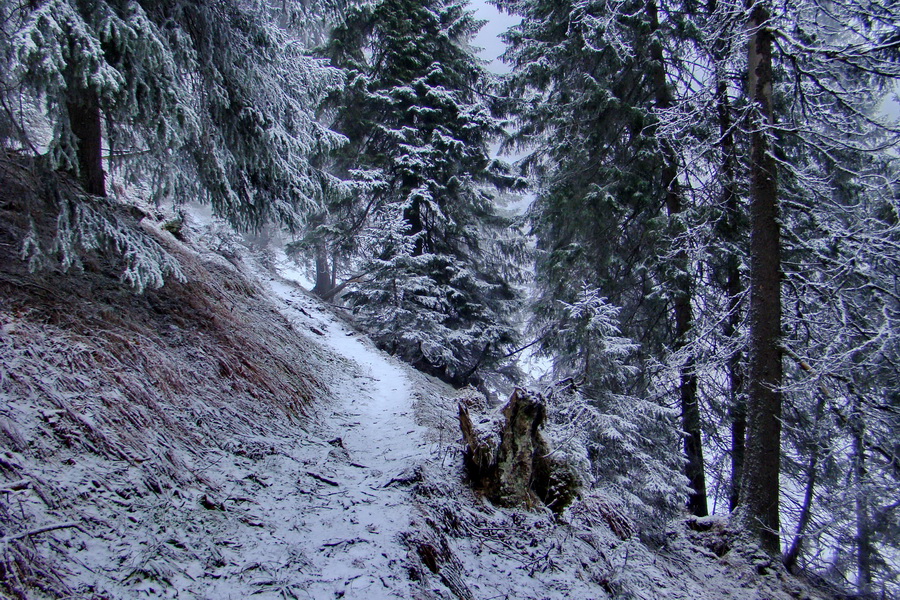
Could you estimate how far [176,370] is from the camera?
477cm

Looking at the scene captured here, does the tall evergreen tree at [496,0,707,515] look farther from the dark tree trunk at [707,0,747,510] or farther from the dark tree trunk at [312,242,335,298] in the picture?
the dark tree trunk at [312,242,335,298]

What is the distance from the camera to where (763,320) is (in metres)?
5.99

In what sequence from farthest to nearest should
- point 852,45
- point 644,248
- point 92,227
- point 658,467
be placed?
1. point 644,248
2. point 658,467
3. point 852,45
4. point 92,227

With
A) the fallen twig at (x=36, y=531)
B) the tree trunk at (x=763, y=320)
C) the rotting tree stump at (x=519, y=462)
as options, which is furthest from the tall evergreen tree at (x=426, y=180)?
the fallen twig at (x=36, y=531)

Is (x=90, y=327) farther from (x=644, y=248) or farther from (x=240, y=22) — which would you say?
(x=644, y=248)

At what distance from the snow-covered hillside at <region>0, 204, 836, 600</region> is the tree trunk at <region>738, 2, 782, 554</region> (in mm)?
Answer: 697

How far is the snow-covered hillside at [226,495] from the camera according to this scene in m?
2.71

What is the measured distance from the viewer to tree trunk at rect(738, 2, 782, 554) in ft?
18.9

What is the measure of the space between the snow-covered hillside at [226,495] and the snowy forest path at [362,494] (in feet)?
0.06

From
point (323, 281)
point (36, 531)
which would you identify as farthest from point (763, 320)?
point (323, 281)

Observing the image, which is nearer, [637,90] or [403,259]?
[637,90]

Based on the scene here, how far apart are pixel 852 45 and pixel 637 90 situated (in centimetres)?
555

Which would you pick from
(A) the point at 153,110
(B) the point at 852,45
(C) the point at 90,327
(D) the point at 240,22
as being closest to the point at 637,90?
(B) the point at 852,45

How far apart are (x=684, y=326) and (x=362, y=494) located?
7837mm
